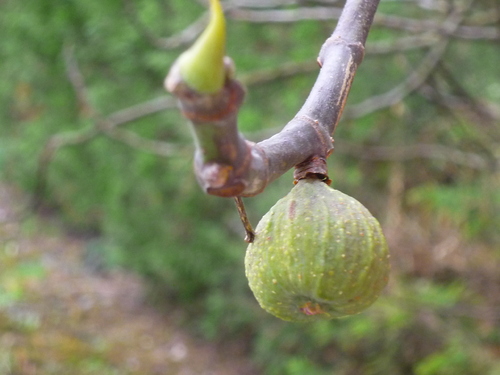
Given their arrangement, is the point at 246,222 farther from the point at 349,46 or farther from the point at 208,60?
the point at 208,60

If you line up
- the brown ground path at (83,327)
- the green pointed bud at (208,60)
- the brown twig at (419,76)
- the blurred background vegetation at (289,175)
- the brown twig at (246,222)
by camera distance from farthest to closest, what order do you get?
the brown ground path at (83,327), the blurred background vegetation at (289,175), the brown twig at (419,76), the brown twig at (246,222), the green pointed bud at (208,60)

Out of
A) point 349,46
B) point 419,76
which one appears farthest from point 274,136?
point 419,76

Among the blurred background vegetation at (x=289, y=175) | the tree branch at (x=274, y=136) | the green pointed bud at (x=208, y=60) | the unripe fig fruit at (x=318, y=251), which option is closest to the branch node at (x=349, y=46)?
the tree branch at (x=274, y=136)

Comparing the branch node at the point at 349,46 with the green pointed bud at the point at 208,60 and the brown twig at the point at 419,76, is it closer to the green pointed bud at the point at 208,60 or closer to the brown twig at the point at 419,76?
the green pointed bud at the point at 208,60

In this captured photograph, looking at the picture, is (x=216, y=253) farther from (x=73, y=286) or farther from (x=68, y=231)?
(x=68, y=231)

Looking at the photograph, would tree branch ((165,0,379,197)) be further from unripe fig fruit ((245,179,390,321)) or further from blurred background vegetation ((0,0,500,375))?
blurred background vegetation ((0,0,500,375))

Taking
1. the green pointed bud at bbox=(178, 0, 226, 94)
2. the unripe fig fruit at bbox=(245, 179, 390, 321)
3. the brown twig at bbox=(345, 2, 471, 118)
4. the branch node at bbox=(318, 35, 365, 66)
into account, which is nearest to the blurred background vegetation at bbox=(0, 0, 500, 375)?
the brown twig at bbox=(345, 2, 471, 118)
